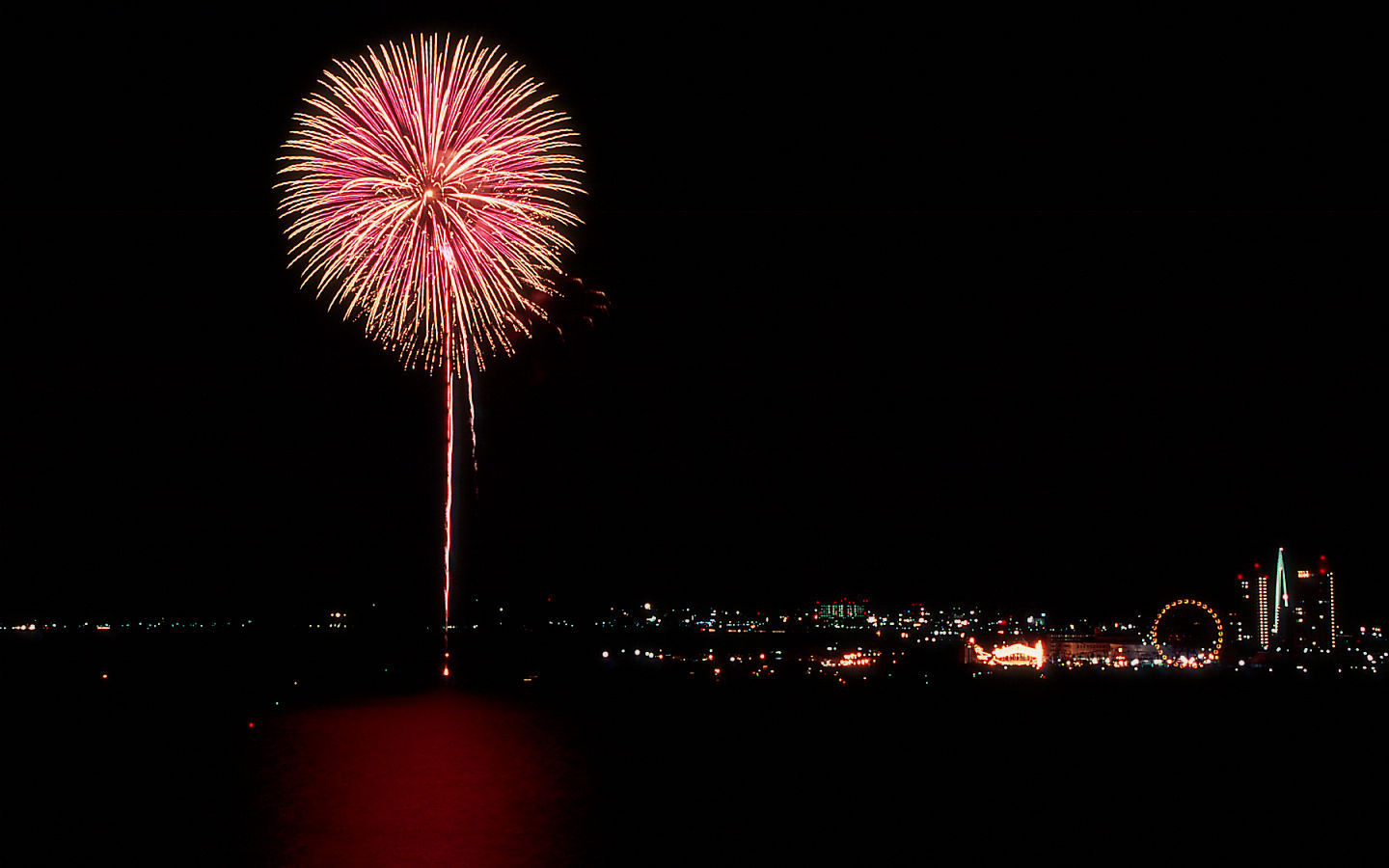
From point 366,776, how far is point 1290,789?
14.7m

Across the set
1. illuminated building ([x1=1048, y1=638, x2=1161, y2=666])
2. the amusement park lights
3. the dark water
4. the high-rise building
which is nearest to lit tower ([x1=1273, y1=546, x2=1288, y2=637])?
the high-rise building

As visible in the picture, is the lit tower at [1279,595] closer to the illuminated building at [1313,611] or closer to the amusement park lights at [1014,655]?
the illuminated building at [1313,611]

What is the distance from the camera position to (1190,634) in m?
145

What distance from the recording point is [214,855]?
40.2 feet

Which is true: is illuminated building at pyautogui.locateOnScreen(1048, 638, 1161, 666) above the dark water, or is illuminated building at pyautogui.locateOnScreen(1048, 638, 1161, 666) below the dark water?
below

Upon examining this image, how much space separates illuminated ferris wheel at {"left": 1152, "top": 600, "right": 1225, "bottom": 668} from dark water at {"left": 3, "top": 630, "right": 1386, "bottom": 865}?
102 metres

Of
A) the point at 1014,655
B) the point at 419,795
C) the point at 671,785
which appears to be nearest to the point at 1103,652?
the point at 1014,655

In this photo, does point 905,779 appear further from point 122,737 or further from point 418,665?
point 418,665

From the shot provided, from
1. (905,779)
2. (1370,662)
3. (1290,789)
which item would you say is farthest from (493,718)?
(1370,662)

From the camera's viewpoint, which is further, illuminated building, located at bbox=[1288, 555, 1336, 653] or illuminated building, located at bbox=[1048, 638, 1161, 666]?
illuminated building, located at bbox=[1288, 555, 1336, 653]

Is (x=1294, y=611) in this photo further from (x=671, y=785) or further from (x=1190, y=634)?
(x=671, y=785)

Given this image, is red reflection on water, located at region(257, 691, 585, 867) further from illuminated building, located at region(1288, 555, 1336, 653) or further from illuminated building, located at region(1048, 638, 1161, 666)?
illuminated building, located at region(1288, 555, 1336, 653)

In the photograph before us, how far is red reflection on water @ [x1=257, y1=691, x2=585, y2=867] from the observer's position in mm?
12539

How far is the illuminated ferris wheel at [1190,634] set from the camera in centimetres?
12938
